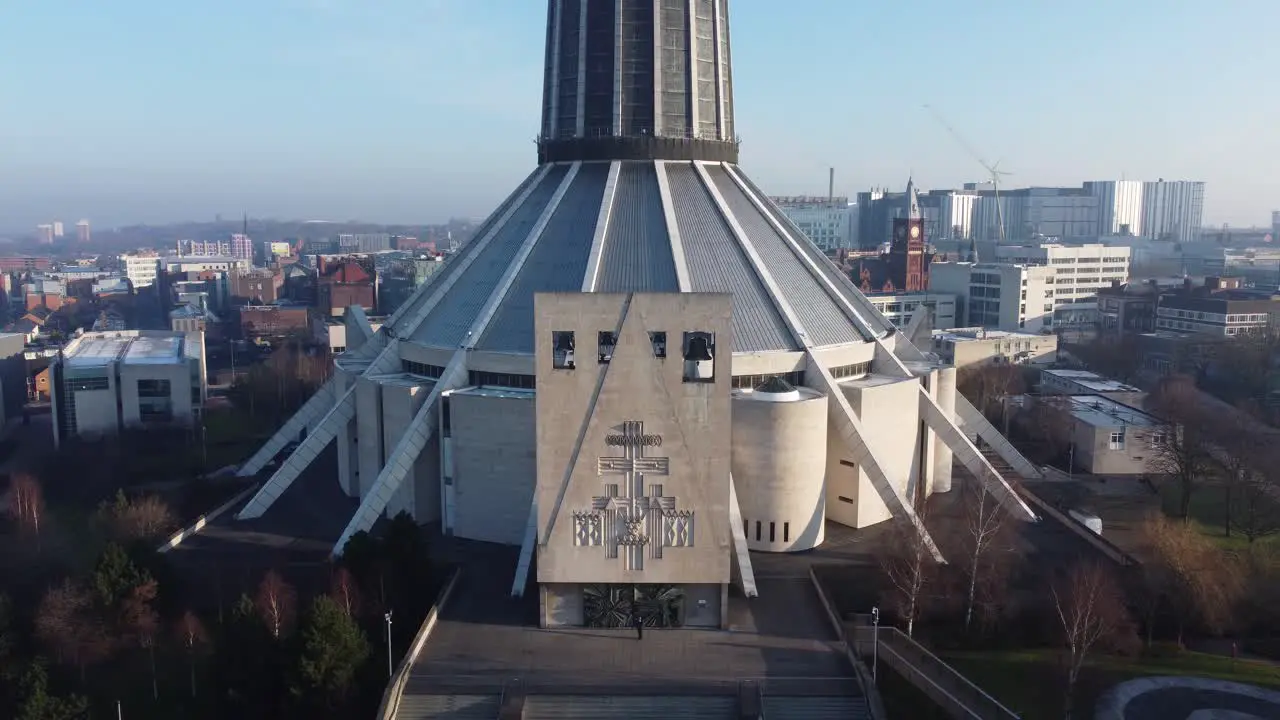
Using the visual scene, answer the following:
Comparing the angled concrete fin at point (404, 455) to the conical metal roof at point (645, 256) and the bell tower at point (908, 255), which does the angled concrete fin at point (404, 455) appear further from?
the bell tower at point (908, 255)

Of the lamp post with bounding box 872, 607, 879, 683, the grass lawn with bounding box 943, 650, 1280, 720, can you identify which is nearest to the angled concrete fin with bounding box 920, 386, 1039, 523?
the grass lawn with bounding box 943, 650, 1280, 720

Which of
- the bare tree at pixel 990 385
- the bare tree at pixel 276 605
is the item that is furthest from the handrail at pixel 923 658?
the bare tree at pixel 990 385

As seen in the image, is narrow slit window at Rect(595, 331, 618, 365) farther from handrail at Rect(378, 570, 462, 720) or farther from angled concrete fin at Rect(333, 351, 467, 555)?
angled concrete fin at Rect(333, 351, 467, 555)

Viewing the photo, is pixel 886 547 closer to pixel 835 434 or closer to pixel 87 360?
pixel 835 434

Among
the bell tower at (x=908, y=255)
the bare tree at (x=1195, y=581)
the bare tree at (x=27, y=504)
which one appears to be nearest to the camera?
the bare tree at (x=1195, y=581)

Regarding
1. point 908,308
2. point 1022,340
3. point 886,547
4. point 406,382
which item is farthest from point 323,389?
point 908,308

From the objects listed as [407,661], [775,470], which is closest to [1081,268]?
[775,470]

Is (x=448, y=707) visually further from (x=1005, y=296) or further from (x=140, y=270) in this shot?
(x=140, y=270)
